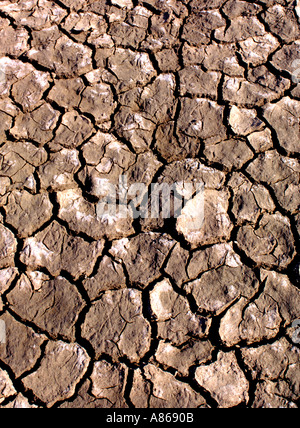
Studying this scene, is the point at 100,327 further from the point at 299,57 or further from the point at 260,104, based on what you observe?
the point at 299,57

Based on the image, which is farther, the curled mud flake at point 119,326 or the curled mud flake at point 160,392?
the curled mud flake at point 119,326

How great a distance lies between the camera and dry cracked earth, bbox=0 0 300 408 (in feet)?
5.95

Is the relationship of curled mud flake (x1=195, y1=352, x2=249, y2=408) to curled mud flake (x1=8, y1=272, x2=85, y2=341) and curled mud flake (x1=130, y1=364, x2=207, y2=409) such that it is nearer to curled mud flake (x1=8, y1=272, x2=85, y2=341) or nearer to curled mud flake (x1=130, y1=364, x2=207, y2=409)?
curled mud flake (x1=130, y1=364, x2=207, y2=409)

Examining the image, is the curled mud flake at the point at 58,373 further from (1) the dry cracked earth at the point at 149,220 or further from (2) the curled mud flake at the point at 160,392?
(2) the curled mud flake at the point at 160,392

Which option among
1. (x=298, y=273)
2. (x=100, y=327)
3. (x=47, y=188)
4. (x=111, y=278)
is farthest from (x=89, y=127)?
(x=298, y=273)

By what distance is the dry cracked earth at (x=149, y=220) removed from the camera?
5.95 ft

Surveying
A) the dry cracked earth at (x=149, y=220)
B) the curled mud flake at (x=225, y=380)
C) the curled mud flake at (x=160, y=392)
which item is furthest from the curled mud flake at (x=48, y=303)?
the curled mud flake at (x=225, y=380)

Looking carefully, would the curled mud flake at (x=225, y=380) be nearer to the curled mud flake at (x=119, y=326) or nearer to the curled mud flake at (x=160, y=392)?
the curled mud flake at (x=160, y=392)

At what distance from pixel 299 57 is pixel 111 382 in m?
2.49

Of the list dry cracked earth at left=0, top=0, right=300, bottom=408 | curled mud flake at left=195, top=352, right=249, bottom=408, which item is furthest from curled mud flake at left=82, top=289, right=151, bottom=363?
curled mud flake at left=195, top=352, right=249, bottom=408

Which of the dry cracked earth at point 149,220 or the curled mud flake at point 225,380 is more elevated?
the dry cracked earth at point 149,220

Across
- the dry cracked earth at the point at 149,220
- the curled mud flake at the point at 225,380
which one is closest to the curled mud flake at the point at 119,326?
the dry cracked earth at the point at 149,220

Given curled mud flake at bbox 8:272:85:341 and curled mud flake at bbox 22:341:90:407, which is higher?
curled mud flake at bbox 8:272:85:341

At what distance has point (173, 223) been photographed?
7.16ft
